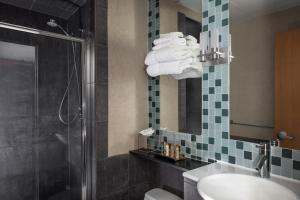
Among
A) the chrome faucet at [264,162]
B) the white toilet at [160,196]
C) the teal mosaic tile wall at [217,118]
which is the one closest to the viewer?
the chrome faucet at [264,162]

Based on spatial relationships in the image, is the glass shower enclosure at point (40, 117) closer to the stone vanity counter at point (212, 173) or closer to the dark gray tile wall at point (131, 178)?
the dark gray tile wall at point (131, 178)

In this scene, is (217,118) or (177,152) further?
(177,152)

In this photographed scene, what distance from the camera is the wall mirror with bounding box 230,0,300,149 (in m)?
1.14

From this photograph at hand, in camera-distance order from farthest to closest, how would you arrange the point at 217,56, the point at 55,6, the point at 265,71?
the point at 55,6 → the point at 217,56 → the point at 265,71

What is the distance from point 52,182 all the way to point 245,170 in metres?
1.61

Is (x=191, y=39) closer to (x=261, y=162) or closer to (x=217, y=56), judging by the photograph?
(x=217, y=56)

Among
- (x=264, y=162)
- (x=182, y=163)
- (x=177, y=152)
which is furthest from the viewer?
(x=177, y=152)

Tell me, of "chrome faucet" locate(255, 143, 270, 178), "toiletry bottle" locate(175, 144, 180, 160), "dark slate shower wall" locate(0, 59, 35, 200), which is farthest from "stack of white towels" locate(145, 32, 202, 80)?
"dark slate shower wall" locate(0, 59, 35, 200)

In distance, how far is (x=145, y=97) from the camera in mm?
1998

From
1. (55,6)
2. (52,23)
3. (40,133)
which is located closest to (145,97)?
(40,133)

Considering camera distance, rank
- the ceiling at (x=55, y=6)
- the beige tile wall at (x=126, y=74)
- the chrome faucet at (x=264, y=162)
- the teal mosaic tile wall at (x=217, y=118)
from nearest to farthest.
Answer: the chrome faucet at (x=264, y=162) → the teal mosaic tile wall at (x=217, y=118) → the beige tile wall at (x=126, y=74) → the ceiling at (x=55, y=6)

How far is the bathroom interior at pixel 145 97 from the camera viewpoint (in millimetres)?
1204

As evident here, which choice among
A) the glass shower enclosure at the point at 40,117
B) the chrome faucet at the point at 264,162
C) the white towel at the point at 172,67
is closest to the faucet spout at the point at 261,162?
the chrome faucet at the point at 264,162

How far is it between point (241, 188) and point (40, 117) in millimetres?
1648
